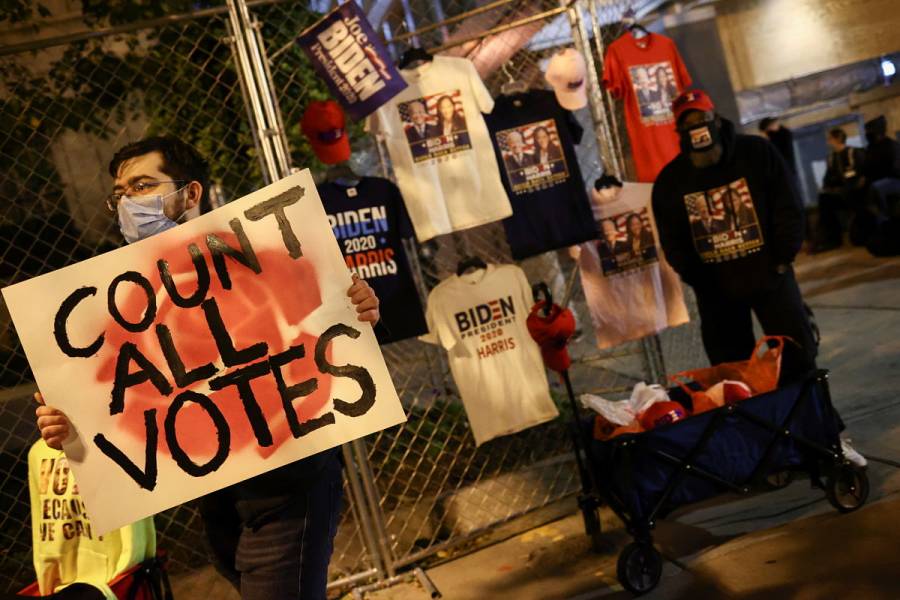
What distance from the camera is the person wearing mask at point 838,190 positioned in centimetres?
1170

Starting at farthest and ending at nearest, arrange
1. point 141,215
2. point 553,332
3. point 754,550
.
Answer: point 553,332 → point 754,550 → point 141,215

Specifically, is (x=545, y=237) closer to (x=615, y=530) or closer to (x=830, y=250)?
(x=615, y=530)

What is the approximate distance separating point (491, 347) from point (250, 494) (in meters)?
2.43

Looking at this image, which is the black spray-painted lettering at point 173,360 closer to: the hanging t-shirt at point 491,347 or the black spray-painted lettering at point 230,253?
the black spray-painted lettering at point 230,253

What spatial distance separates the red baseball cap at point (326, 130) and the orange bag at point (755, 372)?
2.10 metres

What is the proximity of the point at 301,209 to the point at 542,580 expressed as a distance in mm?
2434

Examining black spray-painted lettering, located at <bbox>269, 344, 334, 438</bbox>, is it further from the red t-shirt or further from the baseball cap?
the red t-shirt

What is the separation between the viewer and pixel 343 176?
4621mm

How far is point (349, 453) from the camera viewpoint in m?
4.30

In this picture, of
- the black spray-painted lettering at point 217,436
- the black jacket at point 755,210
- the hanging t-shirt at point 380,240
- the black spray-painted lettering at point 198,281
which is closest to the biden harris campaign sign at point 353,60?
the hanging t-shirt at point 380,240

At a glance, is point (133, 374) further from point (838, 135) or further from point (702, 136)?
point (838, 135)

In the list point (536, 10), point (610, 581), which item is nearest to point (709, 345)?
point (610, 581)

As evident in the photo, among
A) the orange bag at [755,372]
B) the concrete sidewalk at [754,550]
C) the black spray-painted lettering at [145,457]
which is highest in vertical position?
the black spray-painted lettering at [145,457]

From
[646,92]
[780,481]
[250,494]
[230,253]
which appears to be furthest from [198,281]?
[646,92]
